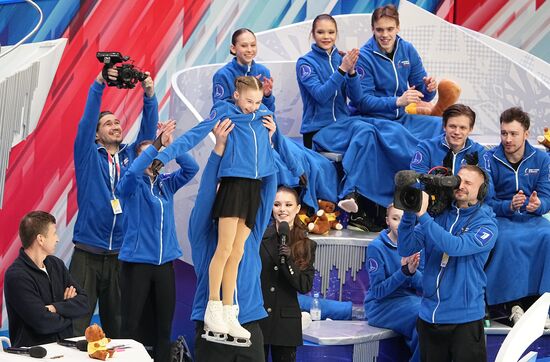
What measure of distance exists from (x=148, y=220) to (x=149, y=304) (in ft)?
1.43

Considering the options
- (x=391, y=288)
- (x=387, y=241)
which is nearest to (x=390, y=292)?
(x=391, y=288)

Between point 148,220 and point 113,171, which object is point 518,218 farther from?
point 113,171

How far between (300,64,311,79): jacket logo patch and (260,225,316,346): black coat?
2055 mm

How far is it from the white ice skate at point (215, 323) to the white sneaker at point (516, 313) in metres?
2.74

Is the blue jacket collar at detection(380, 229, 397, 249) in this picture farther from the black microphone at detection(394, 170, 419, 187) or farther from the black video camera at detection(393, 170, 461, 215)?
the black microphone at detection(394, 170, 419, 187)

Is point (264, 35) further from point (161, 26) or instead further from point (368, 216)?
Answer: point (368, 216)

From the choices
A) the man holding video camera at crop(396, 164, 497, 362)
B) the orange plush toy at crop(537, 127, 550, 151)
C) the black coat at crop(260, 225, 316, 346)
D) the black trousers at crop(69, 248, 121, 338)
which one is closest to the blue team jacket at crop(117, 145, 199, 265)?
the black trousers at crop(69, 248, 121, 338)

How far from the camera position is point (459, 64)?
865cm

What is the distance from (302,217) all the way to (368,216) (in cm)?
50

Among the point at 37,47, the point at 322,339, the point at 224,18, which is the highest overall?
the point at 224,18

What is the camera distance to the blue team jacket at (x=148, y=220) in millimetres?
5961

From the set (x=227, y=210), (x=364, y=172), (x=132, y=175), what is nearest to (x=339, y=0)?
(x=364, y=172)

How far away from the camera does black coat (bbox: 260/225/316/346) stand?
5.50 meters

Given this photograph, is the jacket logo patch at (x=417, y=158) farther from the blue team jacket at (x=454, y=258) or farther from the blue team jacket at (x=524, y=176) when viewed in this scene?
the blue team jacket at (x=454, y=258)
